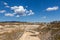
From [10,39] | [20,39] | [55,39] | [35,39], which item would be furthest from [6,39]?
[55,39]

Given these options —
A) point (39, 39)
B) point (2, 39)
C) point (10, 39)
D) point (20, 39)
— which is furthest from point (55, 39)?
point (2, 39)

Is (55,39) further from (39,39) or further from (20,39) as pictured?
(20,39)

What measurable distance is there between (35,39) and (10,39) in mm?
6465

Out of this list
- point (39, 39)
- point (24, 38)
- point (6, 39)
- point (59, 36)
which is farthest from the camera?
point (6, 39)

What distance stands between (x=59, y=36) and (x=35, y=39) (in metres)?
9.32

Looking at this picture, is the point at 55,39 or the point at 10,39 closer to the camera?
the point at 55,39

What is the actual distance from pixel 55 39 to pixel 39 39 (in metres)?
7.64

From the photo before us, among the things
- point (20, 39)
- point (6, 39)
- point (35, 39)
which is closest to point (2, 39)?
point (6, 39)

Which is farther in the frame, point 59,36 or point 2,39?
point 2,39

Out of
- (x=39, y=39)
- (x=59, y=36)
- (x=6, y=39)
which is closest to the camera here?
(x=59, y=36)

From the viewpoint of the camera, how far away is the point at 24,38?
1237 inches

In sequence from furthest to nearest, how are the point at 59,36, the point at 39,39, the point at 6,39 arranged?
the point at 6,39, the point at 39,39, the point at 59,36

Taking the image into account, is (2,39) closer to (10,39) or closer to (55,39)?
(10,39)

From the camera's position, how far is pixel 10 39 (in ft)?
109
